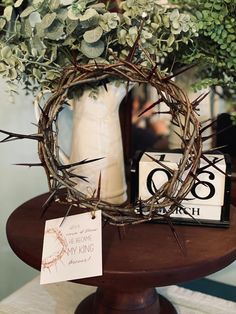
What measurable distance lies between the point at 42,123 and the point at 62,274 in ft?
0.82

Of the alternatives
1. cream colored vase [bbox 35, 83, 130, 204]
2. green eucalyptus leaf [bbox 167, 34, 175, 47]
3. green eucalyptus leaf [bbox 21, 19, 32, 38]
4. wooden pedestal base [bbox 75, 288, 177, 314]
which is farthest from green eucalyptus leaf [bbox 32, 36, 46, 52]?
wooden pedestal base [bbox 75, 288, 177, 314]

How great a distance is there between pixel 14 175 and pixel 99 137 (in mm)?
394

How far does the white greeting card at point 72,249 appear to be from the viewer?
776 mm

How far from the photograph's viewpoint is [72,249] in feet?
2.61

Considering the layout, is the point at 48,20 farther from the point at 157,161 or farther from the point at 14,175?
the point at 14,175

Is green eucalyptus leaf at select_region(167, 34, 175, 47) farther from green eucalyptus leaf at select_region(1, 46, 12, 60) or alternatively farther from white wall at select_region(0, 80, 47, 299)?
white wall at select_region(0, 80, 47, 299)

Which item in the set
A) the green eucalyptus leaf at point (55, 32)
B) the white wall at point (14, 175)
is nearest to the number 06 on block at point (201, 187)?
the green eucalyptus leaf at point (55, 32)

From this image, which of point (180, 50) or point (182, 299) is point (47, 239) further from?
point (180, 50)

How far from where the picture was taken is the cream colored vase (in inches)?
38.4

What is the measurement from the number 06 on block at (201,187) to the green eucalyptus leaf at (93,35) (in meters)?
0.22

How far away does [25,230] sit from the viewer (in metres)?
0.90

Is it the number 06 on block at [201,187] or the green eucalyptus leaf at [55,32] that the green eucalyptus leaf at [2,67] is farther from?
the number 06 on block at [201,187]

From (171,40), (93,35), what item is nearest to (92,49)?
(93,35)

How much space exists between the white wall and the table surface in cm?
33
